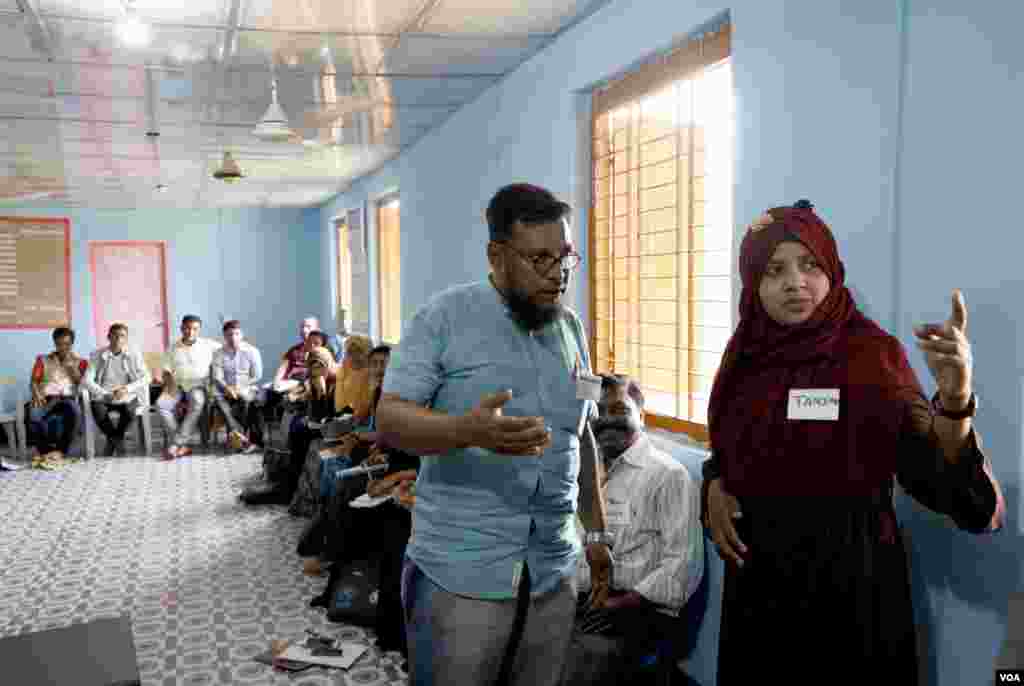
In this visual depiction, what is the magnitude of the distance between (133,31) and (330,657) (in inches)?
105

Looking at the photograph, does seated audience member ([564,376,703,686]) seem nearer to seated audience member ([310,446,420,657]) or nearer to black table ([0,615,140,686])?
seated audience member ([310,446,420,657])

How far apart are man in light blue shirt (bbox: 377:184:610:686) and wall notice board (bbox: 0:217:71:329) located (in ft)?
34.0

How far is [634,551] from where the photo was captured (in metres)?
2.61

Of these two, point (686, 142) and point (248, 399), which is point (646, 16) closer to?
point (686, 142)

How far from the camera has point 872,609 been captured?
1488 millimetres

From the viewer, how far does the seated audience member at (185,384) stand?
7.85 meters

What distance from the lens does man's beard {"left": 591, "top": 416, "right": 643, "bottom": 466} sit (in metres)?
2.70

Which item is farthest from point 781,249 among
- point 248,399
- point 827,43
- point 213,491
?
point 248,399

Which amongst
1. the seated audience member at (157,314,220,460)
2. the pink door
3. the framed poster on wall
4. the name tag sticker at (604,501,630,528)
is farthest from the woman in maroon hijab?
the pink door

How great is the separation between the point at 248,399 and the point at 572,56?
218 inches

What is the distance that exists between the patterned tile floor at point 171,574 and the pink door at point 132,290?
4.41 m

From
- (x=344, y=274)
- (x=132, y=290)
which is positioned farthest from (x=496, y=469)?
(x=132, y=290)

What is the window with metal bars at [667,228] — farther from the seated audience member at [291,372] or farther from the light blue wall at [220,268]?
the light blue wall at [220,268]

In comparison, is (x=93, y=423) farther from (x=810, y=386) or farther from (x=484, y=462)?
(x=810, y=386)
